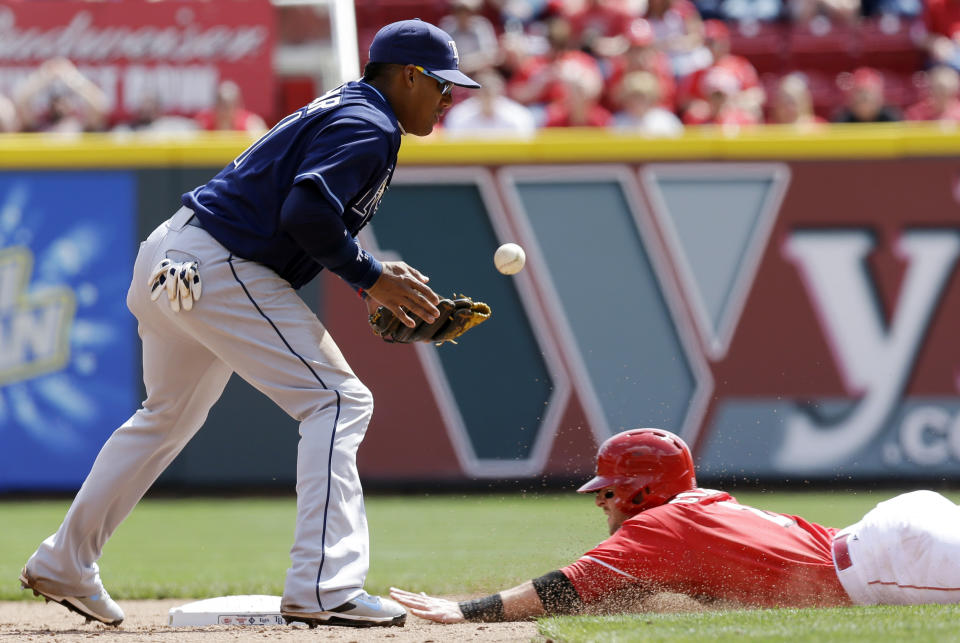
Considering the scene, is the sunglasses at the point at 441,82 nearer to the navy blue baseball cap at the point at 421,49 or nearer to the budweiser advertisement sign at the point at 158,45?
the navy blue baseball cap at the point at 421,49

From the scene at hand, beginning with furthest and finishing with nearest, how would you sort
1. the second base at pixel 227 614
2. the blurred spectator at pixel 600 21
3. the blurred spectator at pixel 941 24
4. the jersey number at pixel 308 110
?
the blurred spectator at pixel 941 24 → the blurred spectator at pixel 600 21 → the second base at pixel 227 614 → the jersey number at pixel 308 110

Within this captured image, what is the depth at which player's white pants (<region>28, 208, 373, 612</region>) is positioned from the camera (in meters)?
3.88

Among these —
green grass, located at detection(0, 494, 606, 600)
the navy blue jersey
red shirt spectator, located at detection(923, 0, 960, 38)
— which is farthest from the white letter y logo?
the navy blue jersey

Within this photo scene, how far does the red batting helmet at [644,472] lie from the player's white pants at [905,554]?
21.3 inches

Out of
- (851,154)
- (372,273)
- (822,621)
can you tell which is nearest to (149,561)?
(372,273)

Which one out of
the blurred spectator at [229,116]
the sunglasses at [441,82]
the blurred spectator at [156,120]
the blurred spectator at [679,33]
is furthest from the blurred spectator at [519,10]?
the sunglasses at [441,82]

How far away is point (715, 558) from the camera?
400 cm

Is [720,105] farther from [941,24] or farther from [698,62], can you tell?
[941,24]

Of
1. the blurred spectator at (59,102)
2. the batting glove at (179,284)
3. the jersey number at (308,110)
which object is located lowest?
the blurred spectator at (59,102)

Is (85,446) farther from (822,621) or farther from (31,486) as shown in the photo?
(822,621)

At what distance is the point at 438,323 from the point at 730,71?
734cm

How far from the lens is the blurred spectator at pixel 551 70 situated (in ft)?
35.8

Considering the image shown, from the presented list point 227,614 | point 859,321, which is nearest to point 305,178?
point 227,614

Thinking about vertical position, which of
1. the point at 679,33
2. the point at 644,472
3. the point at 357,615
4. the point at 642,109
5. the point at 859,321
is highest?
the point at 357,615
